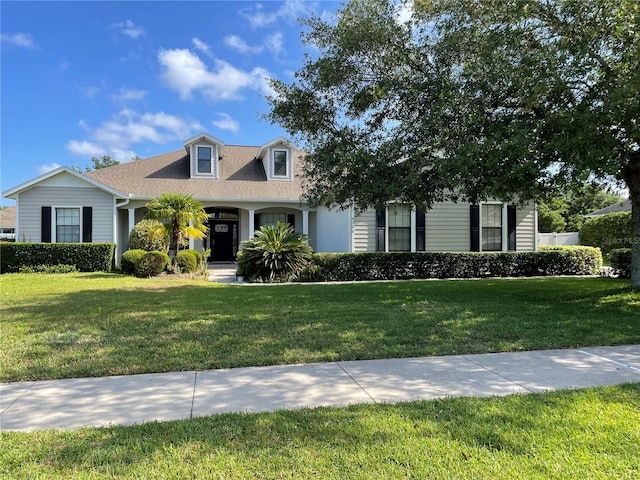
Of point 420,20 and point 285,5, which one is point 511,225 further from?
point 285,5

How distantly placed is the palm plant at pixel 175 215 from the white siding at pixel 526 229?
12399mm

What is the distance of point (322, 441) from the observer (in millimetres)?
2900

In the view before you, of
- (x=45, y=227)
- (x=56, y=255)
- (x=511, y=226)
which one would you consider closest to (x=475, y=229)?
(x=511, y=226)

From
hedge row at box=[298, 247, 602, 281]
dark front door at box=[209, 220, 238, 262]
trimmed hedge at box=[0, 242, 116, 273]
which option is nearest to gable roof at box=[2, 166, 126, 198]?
trimmed hedge at box=[0, 242, 116, 273]

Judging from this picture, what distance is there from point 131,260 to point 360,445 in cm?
1346

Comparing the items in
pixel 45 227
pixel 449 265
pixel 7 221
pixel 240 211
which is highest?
pixel 7 221

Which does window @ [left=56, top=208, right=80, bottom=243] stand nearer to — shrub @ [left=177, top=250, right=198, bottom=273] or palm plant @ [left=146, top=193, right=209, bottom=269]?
palm plant @ [left=146, top=193, right=209, bottom=269]

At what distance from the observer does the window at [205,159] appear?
1897 cm

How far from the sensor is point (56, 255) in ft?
50.1

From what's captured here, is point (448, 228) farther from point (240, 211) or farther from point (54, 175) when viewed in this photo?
point (54, 175)

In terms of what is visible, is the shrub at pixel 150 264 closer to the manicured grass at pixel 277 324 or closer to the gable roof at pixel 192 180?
the manicured grass at pixel 277 324

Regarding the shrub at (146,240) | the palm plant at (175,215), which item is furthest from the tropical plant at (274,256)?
the shrub at (146,240)

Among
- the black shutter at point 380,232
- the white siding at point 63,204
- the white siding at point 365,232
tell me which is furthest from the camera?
the white siding at point 63,204

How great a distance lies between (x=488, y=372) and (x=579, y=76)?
622 cm
